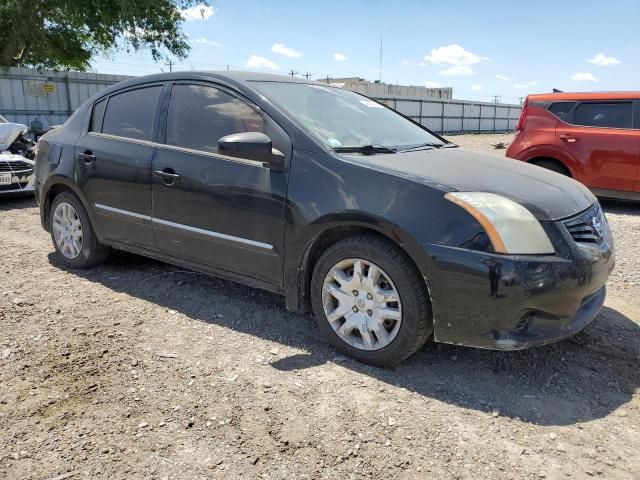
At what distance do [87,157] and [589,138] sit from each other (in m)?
6.65

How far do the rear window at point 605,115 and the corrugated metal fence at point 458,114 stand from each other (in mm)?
19166

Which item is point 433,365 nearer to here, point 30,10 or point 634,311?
point 634,311

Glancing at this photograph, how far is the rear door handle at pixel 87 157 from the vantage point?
4289mm

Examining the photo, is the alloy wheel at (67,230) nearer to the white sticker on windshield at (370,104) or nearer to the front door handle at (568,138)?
the white sticker on windshield at (370,104)

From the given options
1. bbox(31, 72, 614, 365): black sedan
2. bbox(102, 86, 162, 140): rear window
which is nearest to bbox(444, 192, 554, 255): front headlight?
bbox(31, 72, 614, 365): black sedan

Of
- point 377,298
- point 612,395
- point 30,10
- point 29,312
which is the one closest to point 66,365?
point 29,312

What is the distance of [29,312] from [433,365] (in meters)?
2.79

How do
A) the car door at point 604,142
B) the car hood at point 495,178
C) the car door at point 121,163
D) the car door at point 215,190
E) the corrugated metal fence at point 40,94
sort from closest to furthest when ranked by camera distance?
the car hood at point 495,178 → the car door at point 215,190 → the car door at point 121,163 → the car door at point 604,142 → the corrugated metal fence at point 40,94

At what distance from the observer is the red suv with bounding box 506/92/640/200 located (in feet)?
24.4

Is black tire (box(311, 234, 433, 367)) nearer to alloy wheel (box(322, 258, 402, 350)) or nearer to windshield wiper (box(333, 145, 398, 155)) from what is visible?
alloy wheel (box(322, 258, 402, 350))

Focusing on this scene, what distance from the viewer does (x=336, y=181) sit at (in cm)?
300

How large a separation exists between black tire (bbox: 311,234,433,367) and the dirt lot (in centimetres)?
10

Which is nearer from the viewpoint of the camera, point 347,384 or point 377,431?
point 377,431

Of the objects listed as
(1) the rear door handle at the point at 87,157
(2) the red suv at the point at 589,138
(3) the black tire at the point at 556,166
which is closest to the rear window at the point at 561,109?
(2) the red suv at the point at 589,138
